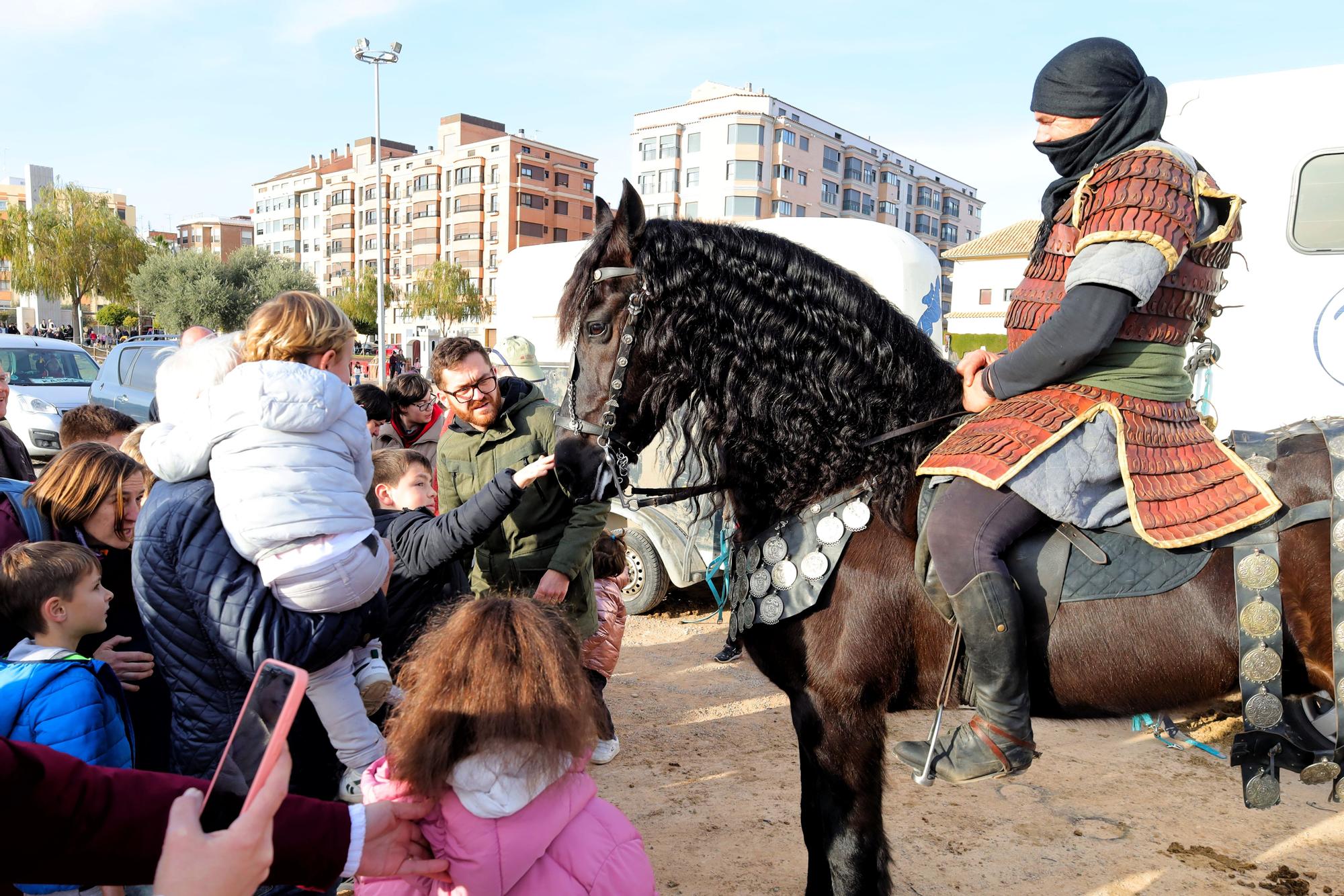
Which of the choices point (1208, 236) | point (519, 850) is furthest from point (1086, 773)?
point (519, 850)

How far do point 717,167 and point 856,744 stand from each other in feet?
205

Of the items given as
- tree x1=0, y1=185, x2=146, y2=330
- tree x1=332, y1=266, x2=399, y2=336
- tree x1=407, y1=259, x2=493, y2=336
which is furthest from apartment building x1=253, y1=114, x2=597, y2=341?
tree x1=0, y1=185, x2=146, y2=330

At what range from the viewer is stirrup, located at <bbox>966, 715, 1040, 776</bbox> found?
7.13 feet

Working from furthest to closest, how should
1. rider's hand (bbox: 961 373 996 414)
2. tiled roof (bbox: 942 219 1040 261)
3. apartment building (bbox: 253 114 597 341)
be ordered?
1. apartment building (bbox: 253 114 597 341)
2. tiled roof (bbox: 942 219 1040 261)
3. rider's hand (bbox: 961 373 996 414)

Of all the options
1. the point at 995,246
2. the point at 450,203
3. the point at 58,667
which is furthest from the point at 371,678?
the point at 450,203

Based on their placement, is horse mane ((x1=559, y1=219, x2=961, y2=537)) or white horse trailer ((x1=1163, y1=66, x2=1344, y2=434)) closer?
horse mane ((x1=559, y1=219, x2=961, y2=537))

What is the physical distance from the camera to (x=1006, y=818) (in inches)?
150

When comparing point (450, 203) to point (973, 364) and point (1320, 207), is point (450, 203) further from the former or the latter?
point (973, 364)

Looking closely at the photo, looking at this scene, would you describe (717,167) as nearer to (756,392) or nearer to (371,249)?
(371,249)

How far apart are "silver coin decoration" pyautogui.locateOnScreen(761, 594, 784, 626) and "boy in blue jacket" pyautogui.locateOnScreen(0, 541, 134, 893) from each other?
1.73 metres

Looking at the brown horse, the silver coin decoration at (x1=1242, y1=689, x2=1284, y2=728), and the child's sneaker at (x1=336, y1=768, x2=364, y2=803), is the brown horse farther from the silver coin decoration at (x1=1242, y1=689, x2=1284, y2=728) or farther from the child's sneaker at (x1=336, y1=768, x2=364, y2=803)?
the child's sneaker at (x1=336, y1=768, x2=364, y2=803)

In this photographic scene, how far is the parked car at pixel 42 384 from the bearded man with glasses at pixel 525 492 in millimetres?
9781

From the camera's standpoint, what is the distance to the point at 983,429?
2221 mm

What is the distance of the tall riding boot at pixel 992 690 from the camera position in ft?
6.86
